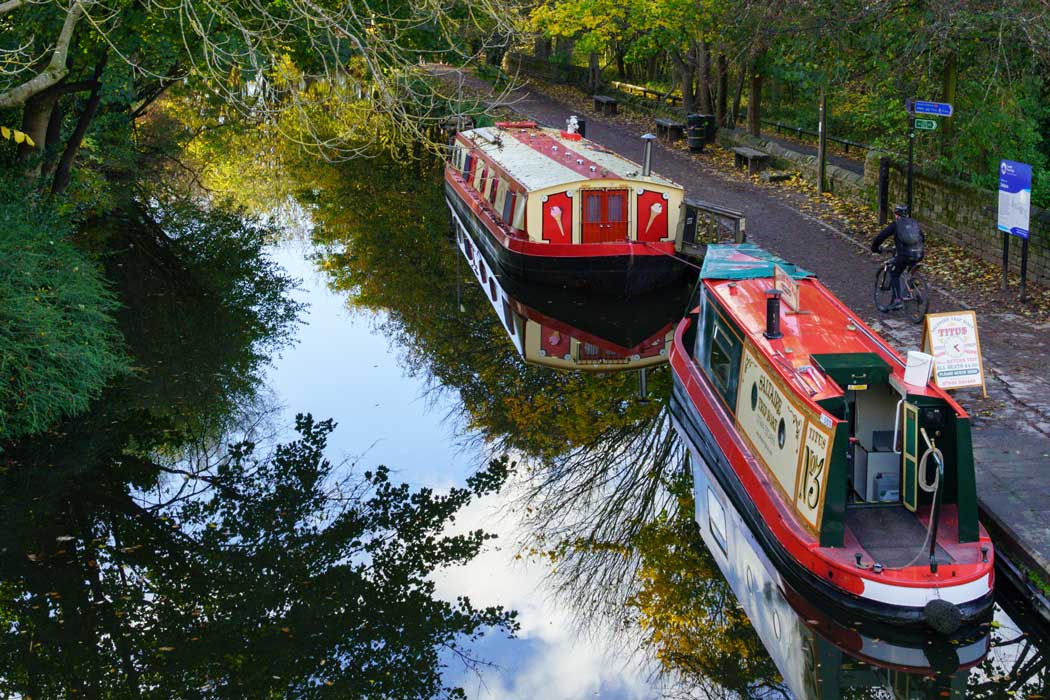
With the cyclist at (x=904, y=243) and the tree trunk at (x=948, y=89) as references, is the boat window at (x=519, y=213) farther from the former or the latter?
the tree trunk at (x=948, y=89)

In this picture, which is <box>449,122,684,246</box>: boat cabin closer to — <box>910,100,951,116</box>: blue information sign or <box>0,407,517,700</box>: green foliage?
<box>910,100,951,116</box>: blue information sign

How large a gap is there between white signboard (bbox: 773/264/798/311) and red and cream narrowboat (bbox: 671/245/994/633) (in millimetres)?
25

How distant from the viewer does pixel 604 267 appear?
→ 19.8 meters

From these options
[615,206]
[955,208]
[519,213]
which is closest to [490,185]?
[519,213]

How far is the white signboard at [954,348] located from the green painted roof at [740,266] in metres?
2.42

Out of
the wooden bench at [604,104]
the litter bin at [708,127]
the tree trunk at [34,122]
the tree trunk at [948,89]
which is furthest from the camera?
the wooden bench at [604,104]

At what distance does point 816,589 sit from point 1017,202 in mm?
8230

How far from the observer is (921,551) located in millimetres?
9281

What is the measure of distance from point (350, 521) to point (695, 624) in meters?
4.04

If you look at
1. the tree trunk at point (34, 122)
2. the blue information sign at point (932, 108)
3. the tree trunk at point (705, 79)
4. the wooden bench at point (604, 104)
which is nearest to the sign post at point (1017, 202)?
the blue information sign at point (932, 108)

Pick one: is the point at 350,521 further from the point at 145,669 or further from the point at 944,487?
the point at 944,487

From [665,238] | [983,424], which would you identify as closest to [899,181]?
[665,238]

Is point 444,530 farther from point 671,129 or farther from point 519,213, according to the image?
point 671,129

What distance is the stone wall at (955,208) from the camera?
16625 millimetres
